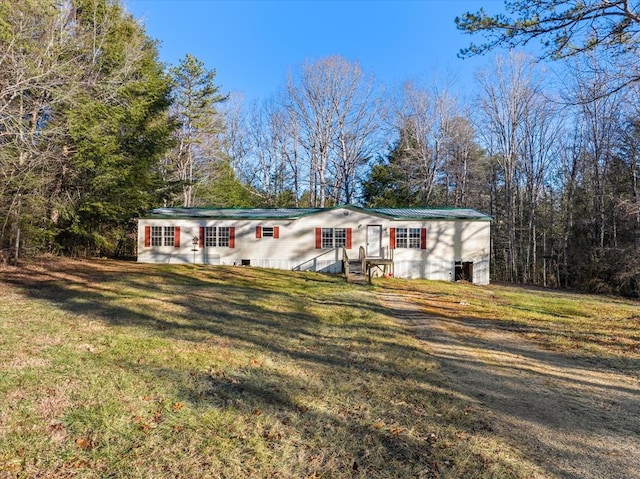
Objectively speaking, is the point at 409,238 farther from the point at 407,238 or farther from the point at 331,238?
the point at 331,238

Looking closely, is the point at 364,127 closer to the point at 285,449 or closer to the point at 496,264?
the point at 496,264

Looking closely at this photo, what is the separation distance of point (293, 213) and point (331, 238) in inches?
96.5

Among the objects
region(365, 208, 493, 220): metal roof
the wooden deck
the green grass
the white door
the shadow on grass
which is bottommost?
the green grass

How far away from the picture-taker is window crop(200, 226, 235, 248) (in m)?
19.7

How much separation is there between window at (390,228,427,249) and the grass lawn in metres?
10.1

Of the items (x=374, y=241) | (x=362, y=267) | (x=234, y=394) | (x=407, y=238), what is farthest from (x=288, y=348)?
(x=407, y=238)

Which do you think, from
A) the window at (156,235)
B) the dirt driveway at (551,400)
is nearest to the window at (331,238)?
the window at (156,235)

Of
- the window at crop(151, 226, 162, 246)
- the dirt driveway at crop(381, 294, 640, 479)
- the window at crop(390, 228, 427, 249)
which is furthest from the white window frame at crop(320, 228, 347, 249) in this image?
the dirt driveway at crop(381, 294, 640, 479)

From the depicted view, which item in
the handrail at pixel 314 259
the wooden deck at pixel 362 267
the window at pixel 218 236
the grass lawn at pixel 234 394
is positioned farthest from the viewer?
the window at pixel 218 236

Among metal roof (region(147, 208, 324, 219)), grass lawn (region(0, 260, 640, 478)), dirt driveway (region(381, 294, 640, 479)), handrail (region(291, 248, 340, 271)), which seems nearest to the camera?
grass lawn (region(0, 260, 640, 478))

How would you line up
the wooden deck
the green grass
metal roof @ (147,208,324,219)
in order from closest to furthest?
the green grass → the wooden deck → metal roof @ (147,208,324,219)

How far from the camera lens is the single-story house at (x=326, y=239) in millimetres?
18828

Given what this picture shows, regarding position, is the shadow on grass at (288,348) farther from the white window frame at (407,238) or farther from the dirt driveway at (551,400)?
the white window frame at (407,238)

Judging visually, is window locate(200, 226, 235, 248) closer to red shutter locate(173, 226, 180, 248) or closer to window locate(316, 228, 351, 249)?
red shutter locate(173, 226, 180, 248)
